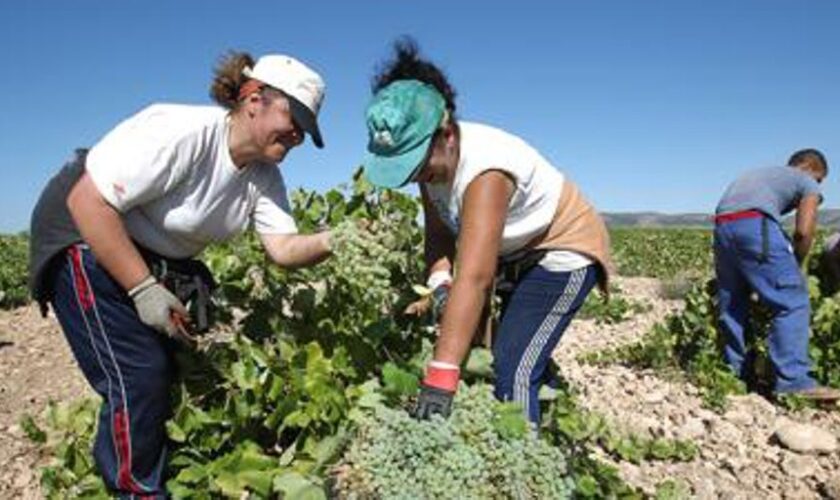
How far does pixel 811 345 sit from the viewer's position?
19.2 feet

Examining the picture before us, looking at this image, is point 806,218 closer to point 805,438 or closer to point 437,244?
point 805,438

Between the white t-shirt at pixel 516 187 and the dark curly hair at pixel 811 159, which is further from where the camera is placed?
the dark curly hair at pixel 811 159

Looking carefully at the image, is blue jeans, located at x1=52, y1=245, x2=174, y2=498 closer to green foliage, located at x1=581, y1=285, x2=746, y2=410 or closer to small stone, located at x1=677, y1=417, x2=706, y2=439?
small stone, located at x1=677, y1=417, x2=706, y2=439

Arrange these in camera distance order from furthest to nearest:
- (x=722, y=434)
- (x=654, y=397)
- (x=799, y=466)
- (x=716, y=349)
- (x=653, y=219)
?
(x=653, y=219)
(x=716, y=349)
(x=654, y=397)
(x=722, y=434)
(x=799, y=466)

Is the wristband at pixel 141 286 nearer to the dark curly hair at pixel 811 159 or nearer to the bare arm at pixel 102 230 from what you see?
the bare arm at pixel 102 230

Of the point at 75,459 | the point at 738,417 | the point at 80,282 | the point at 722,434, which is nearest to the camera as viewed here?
the point at 80,282

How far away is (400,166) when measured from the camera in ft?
8.25

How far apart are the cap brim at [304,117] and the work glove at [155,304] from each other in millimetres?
678

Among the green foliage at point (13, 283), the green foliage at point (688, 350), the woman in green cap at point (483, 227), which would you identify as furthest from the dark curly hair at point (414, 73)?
the green foliage at point (13, 283)

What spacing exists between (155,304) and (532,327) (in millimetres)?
1272

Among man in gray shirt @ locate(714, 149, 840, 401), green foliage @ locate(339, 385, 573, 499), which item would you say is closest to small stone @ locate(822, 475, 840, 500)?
man in gray shirt @ locate(714, 149, 840, 401)

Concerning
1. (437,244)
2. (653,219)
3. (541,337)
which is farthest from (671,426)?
(653,219)

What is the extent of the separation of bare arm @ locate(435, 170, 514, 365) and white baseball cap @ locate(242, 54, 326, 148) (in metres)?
0.61

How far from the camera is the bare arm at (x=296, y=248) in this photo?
10.0 ft
